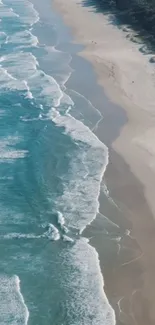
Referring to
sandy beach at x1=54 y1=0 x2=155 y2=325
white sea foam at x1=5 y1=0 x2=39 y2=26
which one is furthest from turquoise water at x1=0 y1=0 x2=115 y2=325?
white sea foam at x1=5 y1=0 x2=39 y2=26

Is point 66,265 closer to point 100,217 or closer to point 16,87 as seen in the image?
point 100,217

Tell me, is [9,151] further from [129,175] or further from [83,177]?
[129,175]

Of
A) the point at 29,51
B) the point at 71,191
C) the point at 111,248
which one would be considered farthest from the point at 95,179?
the point at 29,51

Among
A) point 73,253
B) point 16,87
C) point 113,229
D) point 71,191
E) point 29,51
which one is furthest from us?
point 29,51

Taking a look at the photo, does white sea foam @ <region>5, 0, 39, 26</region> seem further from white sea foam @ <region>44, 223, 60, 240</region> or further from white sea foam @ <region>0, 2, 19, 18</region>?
white sea foam @ <region>44, 223, 60, 240</region>

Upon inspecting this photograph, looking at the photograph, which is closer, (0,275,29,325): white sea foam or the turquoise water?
(0,275,29,325): white sea foam

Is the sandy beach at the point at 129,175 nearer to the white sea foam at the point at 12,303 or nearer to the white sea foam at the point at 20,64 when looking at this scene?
the white sea foam at the point at 12,303

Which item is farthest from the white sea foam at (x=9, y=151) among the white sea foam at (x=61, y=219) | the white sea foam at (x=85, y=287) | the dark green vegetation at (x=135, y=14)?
the dark green vegetation at (x=135, y=14)
